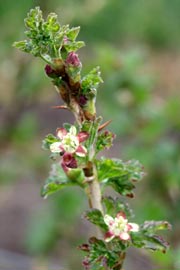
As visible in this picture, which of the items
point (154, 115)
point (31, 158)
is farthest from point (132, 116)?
point (31, 158)

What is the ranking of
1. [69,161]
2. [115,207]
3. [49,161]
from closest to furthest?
[69,161]
[115,207]
[49,161]

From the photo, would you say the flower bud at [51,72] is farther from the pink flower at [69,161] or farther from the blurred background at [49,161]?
the blurred background at [49,161]

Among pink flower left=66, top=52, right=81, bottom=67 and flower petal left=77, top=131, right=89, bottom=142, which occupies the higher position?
pink flower left=66, top=52, right=81, bottom=67

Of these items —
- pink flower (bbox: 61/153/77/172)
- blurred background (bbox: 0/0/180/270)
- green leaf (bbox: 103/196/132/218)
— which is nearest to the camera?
pink flower (bbox: 61/153/77/172)

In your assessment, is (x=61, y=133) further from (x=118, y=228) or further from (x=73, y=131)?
(x=118, y=228)

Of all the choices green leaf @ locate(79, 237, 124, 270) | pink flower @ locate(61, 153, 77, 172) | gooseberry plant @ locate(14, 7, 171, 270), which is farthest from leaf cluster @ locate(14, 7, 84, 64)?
green leaf @ locate(79, 237, 124, 270)

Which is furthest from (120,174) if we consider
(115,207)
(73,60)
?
(73,60)

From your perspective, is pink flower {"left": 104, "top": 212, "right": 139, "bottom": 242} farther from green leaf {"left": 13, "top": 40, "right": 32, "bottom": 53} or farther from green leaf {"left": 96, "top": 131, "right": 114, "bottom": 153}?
green leaf {"left": 13, "top": 40, "right": 32, "bottom": 53}

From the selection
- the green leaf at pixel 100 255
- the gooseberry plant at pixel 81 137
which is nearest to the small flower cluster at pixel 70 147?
the gooseberry plant at pixel 81 137
